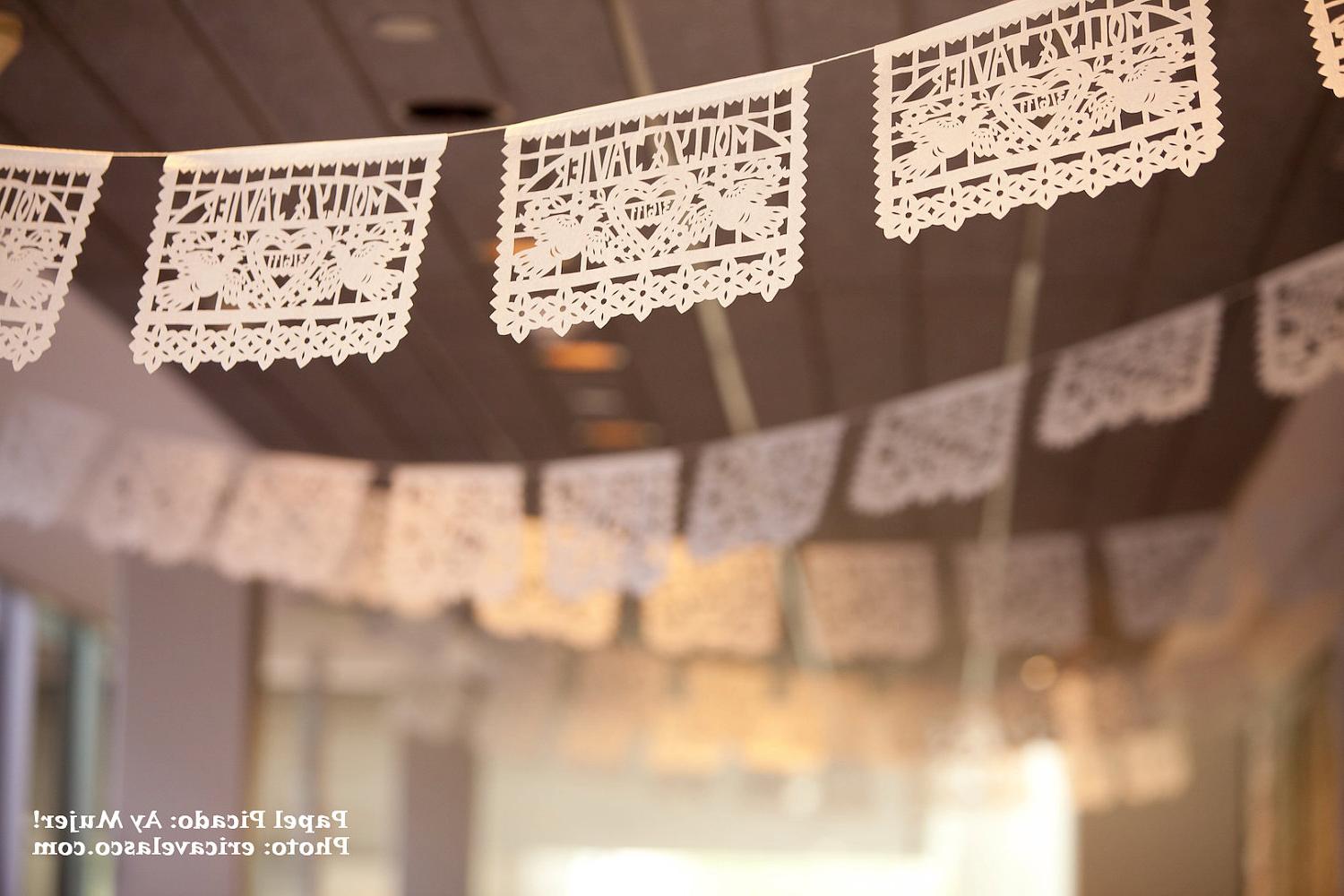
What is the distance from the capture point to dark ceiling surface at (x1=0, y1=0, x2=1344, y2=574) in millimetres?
3252

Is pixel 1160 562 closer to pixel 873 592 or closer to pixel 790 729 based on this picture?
pixel 873 592

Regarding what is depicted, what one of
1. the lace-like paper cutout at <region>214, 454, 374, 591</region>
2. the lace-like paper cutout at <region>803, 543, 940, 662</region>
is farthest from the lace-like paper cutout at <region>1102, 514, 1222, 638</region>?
the lace-like paper cutout at <region>214, 454, 374, 591</region>

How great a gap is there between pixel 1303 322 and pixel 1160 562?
2.94 m

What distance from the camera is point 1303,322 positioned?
384 centimetres

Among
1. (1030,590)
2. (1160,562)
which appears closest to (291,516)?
(1030,590)

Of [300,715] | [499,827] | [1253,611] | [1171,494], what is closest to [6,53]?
[1171,494]

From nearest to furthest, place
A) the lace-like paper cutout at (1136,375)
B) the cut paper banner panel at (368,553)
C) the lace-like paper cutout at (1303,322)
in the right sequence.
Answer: the lace-like paper cutout at (1303,322) → the lace-like paper cutout at (1136,375) → the cut paper banner panel at (368,553)

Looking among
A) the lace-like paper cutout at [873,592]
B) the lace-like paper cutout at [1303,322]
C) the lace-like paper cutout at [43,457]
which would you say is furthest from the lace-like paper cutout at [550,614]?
the lace-like paper cutout at [1303,322]

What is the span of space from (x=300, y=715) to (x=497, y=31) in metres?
11.8

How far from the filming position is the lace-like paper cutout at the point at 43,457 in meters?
5.19

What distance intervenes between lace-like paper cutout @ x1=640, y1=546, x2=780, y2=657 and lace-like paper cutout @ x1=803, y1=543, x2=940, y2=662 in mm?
207

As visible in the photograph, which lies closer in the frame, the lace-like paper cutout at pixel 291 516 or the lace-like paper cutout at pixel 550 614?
the lace-like paper cutout at pixel 291 516

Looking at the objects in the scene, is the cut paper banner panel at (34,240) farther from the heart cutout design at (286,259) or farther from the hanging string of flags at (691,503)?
the hanging string of flags at (691,503)

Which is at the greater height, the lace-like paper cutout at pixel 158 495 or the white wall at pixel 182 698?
the lace-like paper cutout at pixel 158 495
